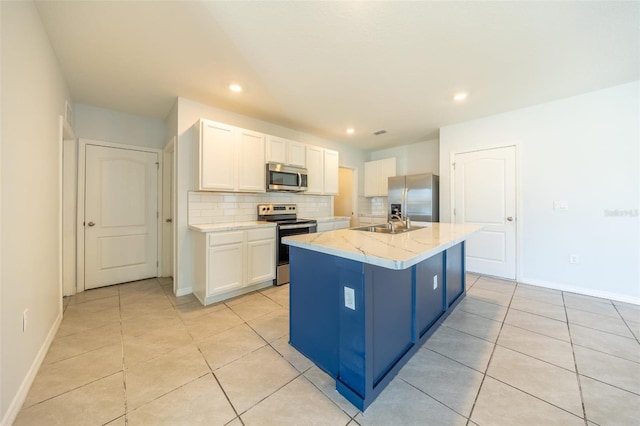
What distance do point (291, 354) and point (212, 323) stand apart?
3.11 feet

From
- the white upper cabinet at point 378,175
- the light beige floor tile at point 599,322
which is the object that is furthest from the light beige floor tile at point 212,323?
the white upper cabinet at point 378,175

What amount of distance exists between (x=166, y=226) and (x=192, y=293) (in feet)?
4.26

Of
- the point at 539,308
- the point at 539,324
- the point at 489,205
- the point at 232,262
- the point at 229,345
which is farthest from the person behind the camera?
the point at 489,205

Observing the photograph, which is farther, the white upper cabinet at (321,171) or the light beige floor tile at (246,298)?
the white upper cabinet at (321,171)

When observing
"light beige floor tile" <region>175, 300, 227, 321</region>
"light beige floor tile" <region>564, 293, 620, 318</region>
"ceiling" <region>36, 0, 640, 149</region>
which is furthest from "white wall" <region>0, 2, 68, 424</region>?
"light beige floor tile" <region>564, 293, 620, 318</region>

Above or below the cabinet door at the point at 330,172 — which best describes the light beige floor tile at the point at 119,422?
below

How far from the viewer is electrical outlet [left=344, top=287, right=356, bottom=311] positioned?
4.59 feet

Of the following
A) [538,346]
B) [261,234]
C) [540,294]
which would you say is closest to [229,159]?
[261,234]

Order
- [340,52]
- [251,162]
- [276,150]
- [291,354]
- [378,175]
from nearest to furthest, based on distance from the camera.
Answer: [291,354] < [340,52] < [251,162] < [276,150] < [378,175]

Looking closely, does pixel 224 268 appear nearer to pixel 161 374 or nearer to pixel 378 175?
pixel 161 374

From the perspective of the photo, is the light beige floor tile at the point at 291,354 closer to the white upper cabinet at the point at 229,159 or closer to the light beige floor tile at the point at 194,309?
the light beige floor tile at the point at 194,309

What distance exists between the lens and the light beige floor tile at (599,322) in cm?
219

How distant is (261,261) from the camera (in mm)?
3186

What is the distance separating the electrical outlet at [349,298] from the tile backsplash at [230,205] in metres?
2.47
